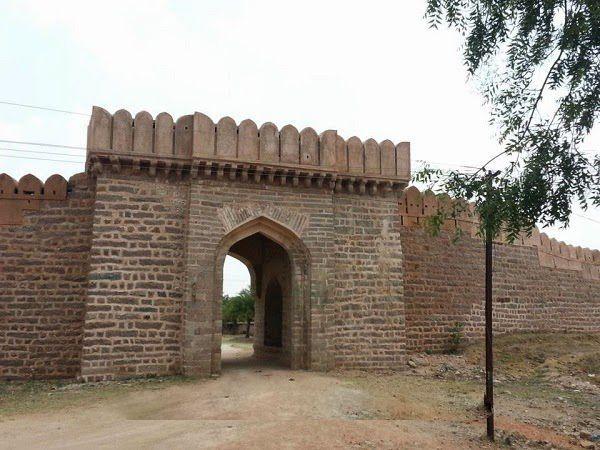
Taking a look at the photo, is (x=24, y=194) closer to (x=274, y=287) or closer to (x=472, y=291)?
(x=274, y=287)

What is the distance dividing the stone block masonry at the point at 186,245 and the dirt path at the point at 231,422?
1342 millimetres

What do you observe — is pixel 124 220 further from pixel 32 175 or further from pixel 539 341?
pixel 539 341

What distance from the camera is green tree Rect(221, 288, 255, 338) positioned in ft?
88.1

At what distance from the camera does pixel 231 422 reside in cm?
668

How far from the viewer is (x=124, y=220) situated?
9.52 metres

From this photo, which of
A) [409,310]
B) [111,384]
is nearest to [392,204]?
[409,310]

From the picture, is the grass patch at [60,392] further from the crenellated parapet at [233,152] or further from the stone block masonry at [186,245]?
the crenellated parapet at [233,152]

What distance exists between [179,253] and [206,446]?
4.55m

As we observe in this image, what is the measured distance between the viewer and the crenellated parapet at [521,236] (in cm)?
1263

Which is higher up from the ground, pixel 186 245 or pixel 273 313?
pixel 186 245

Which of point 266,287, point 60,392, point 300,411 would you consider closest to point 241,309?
point 266,287

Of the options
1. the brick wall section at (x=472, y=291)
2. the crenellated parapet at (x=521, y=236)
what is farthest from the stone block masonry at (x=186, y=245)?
the brick wall section at (x=472, y=291)

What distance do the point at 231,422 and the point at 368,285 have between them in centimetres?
479

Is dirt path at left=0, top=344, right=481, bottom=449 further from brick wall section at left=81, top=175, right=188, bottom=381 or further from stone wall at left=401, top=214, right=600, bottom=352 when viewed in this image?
stone wall at left=401, top=214, right=600, bottom=352
